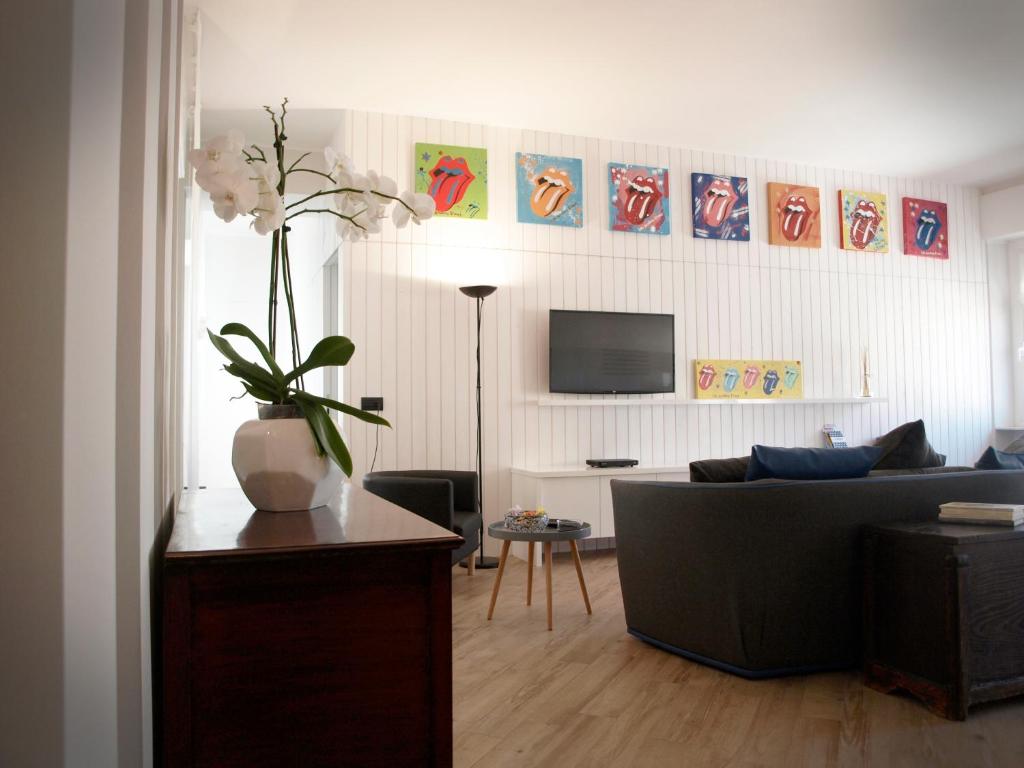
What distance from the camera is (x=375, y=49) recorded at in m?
4.91

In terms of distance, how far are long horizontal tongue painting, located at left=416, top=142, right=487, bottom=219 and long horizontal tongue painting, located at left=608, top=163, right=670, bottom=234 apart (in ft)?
3.73

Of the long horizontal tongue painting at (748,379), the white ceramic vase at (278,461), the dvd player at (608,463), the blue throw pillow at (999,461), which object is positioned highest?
the long horizontal tongue painting at (748,379)

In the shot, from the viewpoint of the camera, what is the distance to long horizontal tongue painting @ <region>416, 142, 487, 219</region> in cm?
595

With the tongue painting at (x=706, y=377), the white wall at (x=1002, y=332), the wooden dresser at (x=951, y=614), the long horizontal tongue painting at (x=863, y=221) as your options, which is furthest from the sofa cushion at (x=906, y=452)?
the white wall at (x=1002, y=332)

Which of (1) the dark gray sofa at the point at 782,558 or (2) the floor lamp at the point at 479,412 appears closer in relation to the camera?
(1) the dark gray sofa at the point at 782,558

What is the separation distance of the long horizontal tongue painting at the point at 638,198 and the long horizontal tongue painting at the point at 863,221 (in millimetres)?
1913

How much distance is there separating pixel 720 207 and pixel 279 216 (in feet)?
19.6

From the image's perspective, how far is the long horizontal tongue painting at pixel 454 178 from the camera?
19.5 feet

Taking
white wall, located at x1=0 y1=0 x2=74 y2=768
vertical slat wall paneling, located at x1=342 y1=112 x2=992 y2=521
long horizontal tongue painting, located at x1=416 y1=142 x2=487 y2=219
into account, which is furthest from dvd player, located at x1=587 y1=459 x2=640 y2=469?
white wall, located at x1=0 y1=0 x2=74 y2=768

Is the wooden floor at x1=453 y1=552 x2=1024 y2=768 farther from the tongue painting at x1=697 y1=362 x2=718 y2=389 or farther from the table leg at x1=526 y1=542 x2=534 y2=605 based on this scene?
the tongue painting at x1=697 y1=362 x2=718 y2=389

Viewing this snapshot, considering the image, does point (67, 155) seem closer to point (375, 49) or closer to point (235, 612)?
point (235, 612)

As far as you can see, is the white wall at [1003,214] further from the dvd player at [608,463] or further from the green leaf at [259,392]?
the green leaf at [259,392]

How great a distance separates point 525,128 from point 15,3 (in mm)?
5917

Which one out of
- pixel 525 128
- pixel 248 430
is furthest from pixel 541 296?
pixel 248 430
